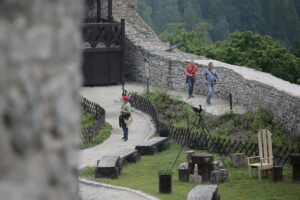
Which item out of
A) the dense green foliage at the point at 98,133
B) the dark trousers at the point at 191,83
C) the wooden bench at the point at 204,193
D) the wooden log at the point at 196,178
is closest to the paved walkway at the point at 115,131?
the dense green foliage at the point at 98,133

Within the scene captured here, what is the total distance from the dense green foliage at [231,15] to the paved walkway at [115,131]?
92993mm

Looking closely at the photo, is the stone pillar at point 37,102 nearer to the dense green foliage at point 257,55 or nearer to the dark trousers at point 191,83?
the dark trousers at point 191,83

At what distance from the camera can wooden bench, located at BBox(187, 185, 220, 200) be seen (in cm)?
1559

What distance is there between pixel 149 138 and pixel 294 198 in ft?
23.2

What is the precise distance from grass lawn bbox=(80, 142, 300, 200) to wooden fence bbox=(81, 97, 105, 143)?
2368 mm

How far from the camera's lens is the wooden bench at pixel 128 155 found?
20619 millimetres

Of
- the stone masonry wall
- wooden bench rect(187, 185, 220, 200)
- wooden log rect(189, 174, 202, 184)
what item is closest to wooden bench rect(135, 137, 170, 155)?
the stone masonry wall

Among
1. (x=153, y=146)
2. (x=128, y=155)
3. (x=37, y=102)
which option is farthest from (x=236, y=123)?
(x=37, y=102)

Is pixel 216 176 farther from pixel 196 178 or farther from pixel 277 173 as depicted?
pixel 277 173

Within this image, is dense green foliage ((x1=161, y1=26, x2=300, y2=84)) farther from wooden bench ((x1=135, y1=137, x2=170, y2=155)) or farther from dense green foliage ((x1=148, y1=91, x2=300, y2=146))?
wooden bench ((x1=135, y1=137, x2=170, y2=155))

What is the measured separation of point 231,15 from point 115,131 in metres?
108

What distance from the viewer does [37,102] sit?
2549mm

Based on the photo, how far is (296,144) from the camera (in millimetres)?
21922

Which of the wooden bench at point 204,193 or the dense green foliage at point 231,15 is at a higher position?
the wooden bench at point 204,193
